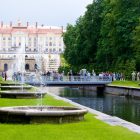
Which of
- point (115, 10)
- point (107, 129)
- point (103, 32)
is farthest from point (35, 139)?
point (103, 32)

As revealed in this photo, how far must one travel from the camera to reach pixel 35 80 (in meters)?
57.9

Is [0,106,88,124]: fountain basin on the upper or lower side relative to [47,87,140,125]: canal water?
upper

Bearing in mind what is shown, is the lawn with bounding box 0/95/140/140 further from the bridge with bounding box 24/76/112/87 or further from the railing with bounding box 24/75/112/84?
the railing with bounding box 24/75/112/84

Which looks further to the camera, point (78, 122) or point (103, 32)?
point (103, 32)

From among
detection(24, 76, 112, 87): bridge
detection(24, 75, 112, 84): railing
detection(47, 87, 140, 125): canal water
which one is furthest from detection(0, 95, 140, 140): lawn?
detection(24, 75, 112, 84): railing

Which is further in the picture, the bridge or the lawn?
the bridge

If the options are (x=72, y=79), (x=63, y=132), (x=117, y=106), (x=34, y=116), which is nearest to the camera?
(x=63, y=132)

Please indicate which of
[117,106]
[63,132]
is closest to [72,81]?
[117,106]

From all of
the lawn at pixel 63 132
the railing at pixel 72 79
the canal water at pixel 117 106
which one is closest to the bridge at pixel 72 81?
the railing at pixel 72 79

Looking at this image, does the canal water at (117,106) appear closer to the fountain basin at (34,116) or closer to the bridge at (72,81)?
the fountain basin at (34,116)

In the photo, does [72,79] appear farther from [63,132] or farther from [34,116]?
[63,132]

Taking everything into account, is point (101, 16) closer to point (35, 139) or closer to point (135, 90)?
point (135, 90)

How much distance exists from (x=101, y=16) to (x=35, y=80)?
604 inches

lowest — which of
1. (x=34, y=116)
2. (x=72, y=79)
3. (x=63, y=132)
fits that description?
(x=63, y=132)
